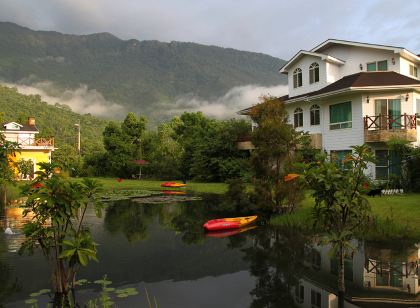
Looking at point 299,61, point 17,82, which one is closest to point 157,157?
point 299,61

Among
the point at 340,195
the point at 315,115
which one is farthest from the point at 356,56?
the point at 340,195

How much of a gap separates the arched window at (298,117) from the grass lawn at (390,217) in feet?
33.9

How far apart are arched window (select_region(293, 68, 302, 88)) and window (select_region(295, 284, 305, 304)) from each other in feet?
70.7

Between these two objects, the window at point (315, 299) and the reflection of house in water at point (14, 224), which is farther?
the reflection of house in water at point (14, 224)

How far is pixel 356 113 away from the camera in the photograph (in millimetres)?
22234

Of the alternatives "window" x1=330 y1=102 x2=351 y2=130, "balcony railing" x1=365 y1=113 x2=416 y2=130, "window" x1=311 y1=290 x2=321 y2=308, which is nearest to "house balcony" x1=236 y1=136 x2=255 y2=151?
"window" x1=330 y1=102 x2=351 y2=130

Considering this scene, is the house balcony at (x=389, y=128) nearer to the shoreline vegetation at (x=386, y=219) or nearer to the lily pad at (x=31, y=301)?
the shoreline vegetation at (x=386, y=219)

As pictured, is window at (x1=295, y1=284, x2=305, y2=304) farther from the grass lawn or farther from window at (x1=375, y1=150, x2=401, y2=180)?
window at (x1=375, y1=150, x2=401, y2=180)

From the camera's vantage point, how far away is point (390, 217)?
12750 mm

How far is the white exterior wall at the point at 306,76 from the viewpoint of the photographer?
25609mm

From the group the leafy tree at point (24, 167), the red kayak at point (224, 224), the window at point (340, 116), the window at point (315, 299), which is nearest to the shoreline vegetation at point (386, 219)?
the red kayak at point (224, 224)

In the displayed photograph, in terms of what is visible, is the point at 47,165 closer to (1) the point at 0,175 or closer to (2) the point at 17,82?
(1) the point at 0,175

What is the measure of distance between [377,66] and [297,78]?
559 cm

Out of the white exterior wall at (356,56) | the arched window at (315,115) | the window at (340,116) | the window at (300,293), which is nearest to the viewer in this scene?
the window at (300,293)
